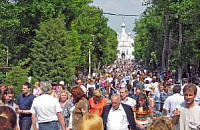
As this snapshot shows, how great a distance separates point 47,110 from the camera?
1083 cm

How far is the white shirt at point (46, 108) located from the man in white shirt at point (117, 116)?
1.38 metres

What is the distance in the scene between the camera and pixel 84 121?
5148mm

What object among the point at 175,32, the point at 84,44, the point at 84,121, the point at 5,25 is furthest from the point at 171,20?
the point at 84,121

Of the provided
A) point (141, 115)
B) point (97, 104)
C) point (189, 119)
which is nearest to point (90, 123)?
point (189, 119)

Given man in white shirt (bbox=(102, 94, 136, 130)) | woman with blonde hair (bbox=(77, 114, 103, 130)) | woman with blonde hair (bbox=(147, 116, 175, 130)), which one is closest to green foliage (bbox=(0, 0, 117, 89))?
man in white shirt (bbox=(102, 94, 136, 130))

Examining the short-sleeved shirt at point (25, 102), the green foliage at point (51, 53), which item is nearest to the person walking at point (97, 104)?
the short-sleeved shirt at point (25, 102)

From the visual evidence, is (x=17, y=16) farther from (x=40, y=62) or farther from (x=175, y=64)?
(x=175, y=64)

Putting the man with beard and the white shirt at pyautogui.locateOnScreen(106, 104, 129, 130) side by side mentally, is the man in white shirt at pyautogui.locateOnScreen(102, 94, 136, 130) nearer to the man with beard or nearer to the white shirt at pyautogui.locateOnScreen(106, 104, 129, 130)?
the white shirt at pyautogui.locateOnScreen(106, 104, 129, 130)

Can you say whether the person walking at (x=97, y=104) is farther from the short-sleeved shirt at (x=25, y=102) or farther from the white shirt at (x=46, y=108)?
the white shirt at (x=46, y=108)

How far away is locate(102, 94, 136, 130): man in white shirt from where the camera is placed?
973 cm

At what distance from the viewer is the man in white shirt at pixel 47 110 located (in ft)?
35.4

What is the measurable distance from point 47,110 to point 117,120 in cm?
168

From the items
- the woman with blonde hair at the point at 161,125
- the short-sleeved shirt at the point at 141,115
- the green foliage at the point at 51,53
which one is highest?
the green foliage at the point at 51,53

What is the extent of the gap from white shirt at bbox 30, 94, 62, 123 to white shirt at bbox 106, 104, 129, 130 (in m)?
1.42
